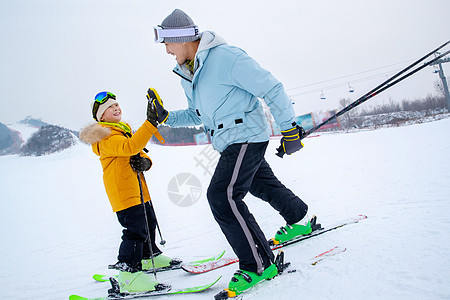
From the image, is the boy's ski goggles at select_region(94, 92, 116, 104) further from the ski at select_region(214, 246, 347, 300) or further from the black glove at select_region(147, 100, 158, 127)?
the ski at select_region(214, 246, 347, 300)

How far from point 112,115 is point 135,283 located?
1.54 m

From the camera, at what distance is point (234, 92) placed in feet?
5.99

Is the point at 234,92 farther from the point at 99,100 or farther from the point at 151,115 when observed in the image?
the point at 99,100

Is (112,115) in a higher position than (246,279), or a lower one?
higher

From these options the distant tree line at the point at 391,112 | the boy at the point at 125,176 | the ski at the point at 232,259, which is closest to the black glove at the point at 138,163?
the boy at the point at 125,176

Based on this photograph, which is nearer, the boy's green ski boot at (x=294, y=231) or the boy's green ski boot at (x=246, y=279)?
the boy's green ski boot at (x=246, y=279)

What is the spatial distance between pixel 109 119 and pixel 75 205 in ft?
23.3

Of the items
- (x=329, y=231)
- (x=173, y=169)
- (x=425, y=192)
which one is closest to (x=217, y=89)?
(x=329, y=231)

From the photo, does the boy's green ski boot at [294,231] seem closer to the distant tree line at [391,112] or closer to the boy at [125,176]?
the boy at [125,176]

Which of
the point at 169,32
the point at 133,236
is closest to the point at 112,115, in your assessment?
the point at 169,32

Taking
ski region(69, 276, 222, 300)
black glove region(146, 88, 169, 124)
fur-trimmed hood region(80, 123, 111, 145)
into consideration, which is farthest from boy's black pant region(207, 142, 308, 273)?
fur-trimmed hood region(80, 123, 111, 145)

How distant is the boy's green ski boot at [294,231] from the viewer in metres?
2.31

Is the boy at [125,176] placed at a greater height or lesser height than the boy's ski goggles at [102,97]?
lesser

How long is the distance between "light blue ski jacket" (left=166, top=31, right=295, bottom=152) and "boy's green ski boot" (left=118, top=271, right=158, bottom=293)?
1250mm
